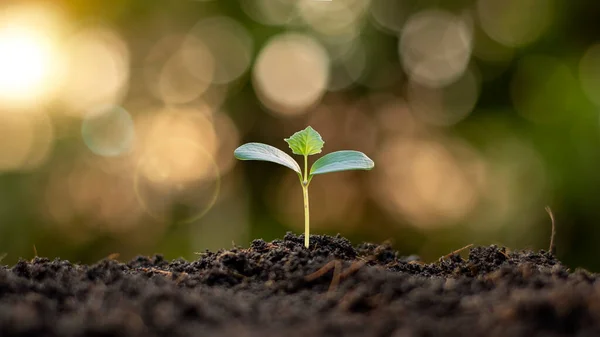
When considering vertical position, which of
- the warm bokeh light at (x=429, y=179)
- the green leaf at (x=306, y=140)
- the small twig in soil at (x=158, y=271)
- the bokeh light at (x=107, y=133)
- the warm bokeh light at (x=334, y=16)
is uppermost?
the warm bokeh light at (x=334, y=16)

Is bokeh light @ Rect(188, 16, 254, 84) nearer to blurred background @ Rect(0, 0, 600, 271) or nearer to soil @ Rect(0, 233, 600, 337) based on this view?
blurred background @ Rect(0, 0, 600, 271)

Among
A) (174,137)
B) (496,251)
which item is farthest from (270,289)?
(174,137)

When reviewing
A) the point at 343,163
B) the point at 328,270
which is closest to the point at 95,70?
the point at 343,163

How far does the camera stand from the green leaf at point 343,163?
1801mm

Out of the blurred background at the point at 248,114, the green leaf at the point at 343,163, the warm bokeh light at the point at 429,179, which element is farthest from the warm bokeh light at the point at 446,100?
the green leaf at the point at 343,163

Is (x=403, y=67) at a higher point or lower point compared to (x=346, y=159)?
higher

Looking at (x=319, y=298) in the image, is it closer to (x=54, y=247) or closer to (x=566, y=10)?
(x=566, y=10)

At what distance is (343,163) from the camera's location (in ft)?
6.10

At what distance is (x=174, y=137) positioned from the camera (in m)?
11.1

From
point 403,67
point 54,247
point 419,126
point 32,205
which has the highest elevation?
point 403,67

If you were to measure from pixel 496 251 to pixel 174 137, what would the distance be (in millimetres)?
9659

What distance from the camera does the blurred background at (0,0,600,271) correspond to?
980 centimetres

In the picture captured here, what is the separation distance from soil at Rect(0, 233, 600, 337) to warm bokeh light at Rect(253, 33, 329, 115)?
9.12 metres

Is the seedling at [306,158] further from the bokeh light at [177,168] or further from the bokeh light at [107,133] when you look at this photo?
the bokeh light at [107,133]
